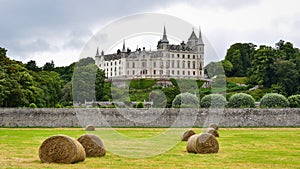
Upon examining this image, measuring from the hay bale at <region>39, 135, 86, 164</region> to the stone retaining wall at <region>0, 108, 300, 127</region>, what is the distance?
101ft

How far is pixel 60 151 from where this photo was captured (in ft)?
51.0

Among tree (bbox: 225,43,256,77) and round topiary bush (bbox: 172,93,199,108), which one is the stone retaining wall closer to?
round topiary bush (bbox: 172,93,199,108)

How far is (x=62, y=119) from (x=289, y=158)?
31683 millimetres

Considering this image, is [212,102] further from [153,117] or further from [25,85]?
[25,85]

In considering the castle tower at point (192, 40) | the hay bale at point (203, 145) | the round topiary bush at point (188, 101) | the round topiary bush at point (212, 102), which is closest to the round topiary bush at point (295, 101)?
the round topiary bush at point (212, 102)

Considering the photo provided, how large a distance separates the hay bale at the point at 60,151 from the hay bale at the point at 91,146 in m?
1.86

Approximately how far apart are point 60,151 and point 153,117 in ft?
105

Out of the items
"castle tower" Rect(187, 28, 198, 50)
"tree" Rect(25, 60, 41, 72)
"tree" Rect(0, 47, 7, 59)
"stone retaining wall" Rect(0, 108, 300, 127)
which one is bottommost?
"stone retaining wall" Rect(0, 108, 300, 127)

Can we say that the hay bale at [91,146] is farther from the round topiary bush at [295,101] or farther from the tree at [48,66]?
the tree at [48,66]

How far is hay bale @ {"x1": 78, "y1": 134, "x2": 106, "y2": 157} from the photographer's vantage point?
17781mm

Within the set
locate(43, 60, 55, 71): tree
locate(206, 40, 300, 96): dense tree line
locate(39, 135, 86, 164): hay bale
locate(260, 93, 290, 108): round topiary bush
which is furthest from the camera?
locate(43, 60, 55, 71): tree

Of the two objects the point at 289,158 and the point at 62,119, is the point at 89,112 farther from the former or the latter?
the point at 289,158

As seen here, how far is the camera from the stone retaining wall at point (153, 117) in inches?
1838

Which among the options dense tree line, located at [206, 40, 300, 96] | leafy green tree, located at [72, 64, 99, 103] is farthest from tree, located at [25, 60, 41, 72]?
leafy green tree, located at [72, 64, 99, 103]
